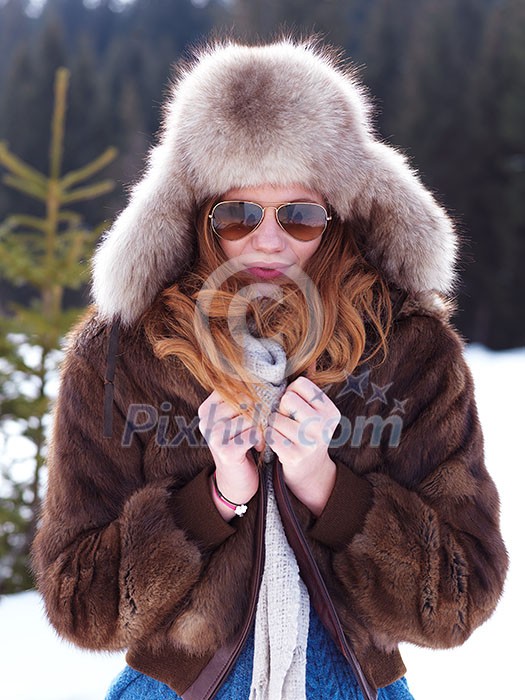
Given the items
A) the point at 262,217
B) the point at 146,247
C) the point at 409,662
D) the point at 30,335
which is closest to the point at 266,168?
the point at 262,217

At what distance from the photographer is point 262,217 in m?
1.50

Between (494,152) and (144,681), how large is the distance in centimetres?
1848

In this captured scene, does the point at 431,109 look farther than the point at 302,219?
Yes

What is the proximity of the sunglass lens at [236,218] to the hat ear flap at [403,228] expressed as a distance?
25cm

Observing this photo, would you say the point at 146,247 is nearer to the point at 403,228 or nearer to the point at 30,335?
the point at 403,228

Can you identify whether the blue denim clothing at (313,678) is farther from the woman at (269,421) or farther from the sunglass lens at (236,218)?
the sunglass lens at (236,218)

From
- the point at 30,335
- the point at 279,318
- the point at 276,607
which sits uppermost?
the point at 279,318

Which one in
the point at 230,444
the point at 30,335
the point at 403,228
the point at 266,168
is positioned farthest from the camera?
the point at 30,335

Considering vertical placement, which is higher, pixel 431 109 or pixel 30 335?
pixel 431 109

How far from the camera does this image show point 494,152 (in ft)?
58.9

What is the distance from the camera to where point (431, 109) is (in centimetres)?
1870

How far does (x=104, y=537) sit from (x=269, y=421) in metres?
0.40

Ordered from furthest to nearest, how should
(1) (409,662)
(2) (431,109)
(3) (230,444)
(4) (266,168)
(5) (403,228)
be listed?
(2) (431,109)
(1) (409,662)
(5) (403,228)
(4) (266,168)
(3) (230,444)

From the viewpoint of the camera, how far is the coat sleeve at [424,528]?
1378 millimetres
